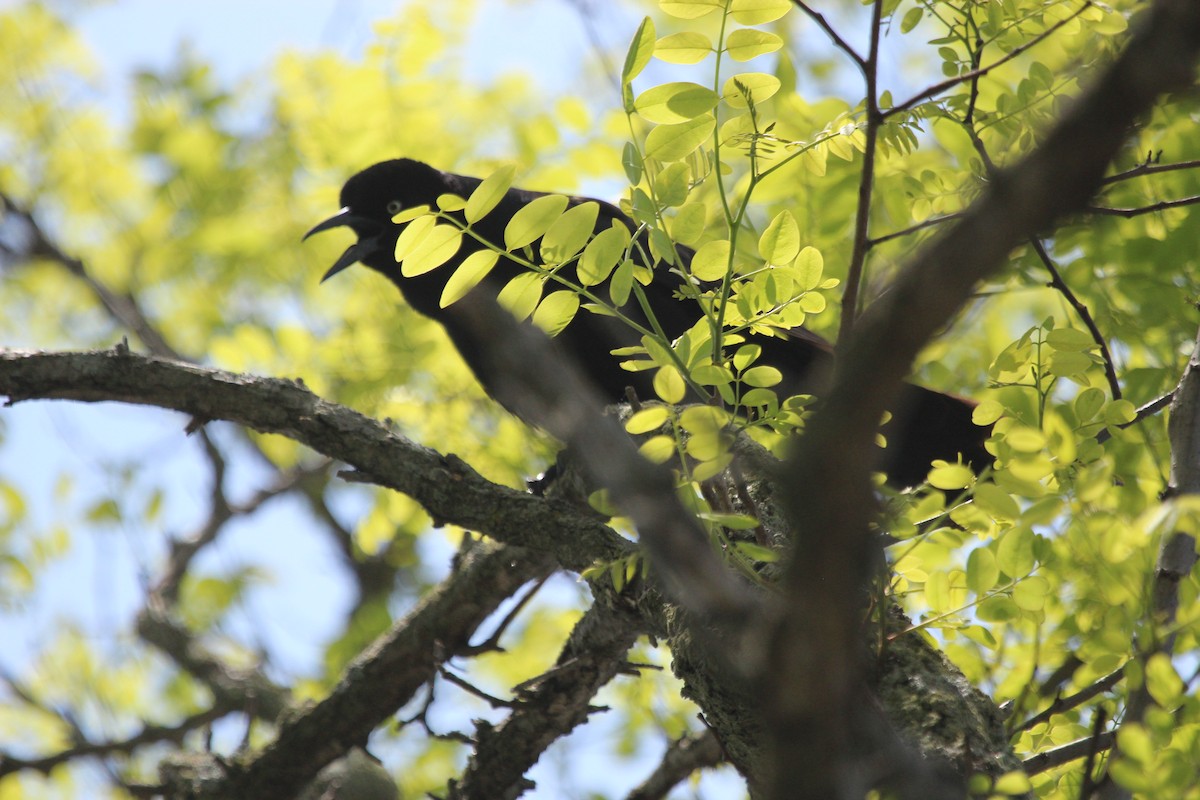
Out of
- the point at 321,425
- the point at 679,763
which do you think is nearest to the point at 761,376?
the point at 321,425

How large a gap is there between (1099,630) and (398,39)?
3951mm

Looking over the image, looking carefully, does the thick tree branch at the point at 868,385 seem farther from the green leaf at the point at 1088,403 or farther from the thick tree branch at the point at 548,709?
the thick tree branch at the point at 548,709

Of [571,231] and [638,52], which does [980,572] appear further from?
[638,52]

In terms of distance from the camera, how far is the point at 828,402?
0.92 meters

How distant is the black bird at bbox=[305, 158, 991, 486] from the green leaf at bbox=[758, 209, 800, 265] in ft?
0.99

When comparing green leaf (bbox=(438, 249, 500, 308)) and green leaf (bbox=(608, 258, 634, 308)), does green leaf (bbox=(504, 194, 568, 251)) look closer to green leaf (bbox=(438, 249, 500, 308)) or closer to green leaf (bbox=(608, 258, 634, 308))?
green leaf (bbox=(438, 249, 500, 308))

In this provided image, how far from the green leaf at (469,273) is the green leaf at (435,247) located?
38 millimetres

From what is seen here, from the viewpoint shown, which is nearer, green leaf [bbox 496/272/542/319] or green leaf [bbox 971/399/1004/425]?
green leaf [bbox 496/272/542/319]

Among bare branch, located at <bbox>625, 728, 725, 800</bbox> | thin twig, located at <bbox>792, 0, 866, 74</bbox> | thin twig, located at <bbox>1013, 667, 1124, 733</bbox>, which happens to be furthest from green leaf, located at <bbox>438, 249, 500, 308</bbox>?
bare branch, located at <bbox>625, 728, 725, 800</bbox>

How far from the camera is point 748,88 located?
5.85ft

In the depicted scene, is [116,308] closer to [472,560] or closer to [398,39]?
[398,39]

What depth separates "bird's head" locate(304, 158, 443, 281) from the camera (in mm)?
4465

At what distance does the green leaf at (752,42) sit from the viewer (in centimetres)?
177

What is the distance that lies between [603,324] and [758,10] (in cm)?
149
